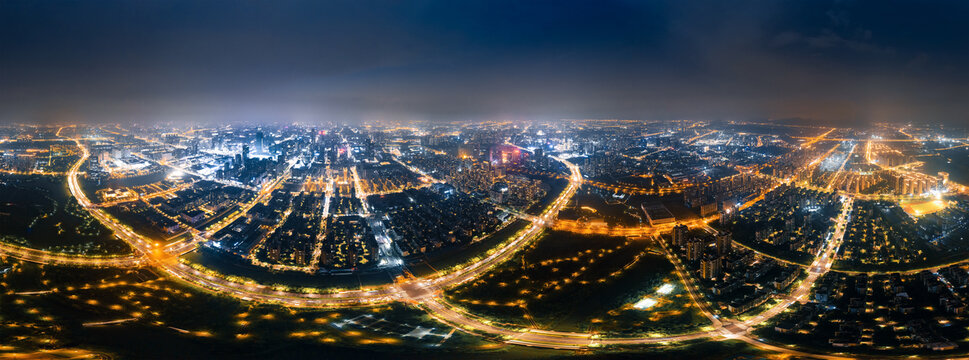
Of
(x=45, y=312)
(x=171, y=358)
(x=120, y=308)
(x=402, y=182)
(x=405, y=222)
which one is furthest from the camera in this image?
(x=402, y=182)

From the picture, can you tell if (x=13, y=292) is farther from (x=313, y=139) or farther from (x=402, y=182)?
(x=313, y=139)

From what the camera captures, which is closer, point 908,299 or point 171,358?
point 171,358

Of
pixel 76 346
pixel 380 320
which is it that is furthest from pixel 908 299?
pixel 76 346

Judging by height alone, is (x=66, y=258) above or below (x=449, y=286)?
above

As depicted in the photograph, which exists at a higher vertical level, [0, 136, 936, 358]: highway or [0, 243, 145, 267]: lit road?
[0, 243, 145, 267]: lit road

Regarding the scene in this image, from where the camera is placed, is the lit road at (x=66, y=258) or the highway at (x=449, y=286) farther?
the lit road at (x=66, y=258)

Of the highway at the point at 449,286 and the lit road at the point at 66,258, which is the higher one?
the lit road at the point at 66,258

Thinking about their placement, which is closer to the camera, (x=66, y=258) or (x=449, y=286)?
(x=449, y=286)

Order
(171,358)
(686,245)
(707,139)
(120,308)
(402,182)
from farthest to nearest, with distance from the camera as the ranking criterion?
(707,139) < (402,182) < (686,245) < (120,308) < (171,358)

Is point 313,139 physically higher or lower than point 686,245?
higher

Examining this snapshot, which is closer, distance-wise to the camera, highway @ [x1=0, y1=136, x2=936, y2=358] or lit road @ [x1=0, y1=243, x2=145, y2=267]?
highway @ [x1=0, y1=136, x2=936, y2=358]
